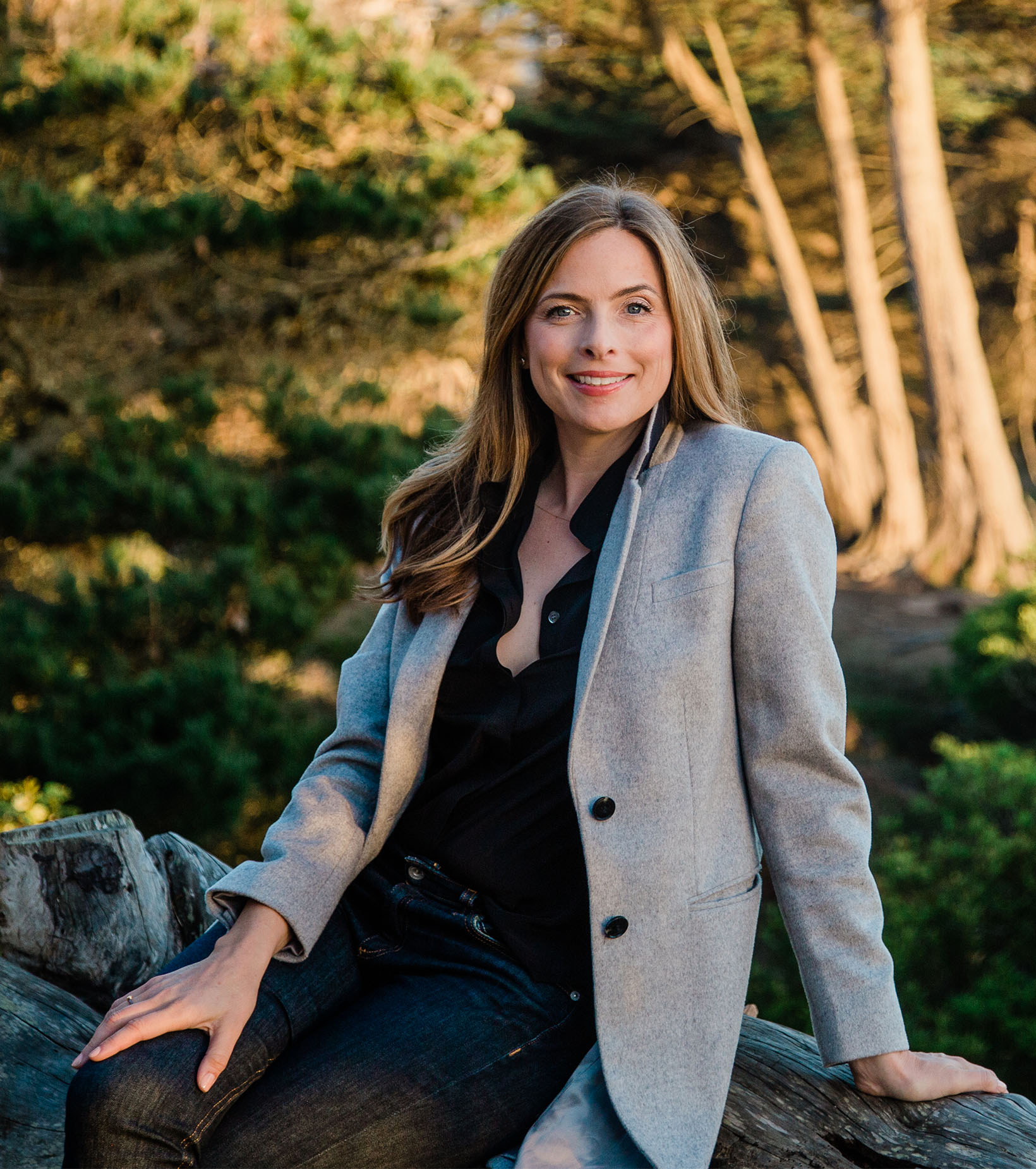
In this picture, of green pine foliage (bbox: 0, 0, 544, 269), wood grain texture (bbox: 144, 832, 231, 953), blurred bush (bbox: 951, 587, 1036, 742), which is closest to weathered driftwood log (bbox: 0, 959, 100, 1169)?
wood grain texture (bbox: 144, 832, 231, 953)

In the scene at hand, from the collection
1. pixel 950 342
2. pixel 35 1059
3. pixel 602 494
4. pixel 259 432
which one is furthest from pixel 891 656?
pixel 35 1059

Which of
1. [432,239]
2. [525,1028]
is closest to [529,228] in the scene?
[525,1028]

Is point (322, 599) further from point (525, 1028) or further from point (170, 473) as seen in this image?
point (525, 1028)

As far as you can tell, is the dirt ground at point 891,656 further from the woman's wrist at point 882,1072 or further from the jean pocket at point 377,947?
the jean pocket at point 377,947

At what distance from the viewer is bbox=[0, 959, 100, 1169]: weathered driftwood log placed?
1.83 meters

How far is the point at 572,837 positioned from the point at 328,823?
1.29ft

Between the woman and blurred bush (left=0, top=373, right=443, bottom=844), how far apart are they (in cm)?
218

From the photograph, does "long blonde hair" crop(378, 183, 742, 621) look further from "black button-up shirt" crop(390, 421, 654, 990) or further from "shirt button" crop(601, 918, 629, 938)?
"shirt button" crop(601, 918, 629, 938)

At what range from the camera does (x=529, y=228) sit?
193 centimetres

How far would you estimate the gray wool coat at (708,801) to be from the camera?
158cm

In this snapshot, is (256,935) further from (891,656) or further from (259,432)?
(891,656)

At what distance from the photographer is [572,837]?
1733mm

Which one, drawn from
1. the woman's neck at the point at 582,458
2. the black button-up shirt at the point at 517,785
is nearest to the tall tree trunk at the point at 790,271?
the woman's neck at the point at 582,458

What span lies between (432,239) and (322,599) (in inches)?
78.9
